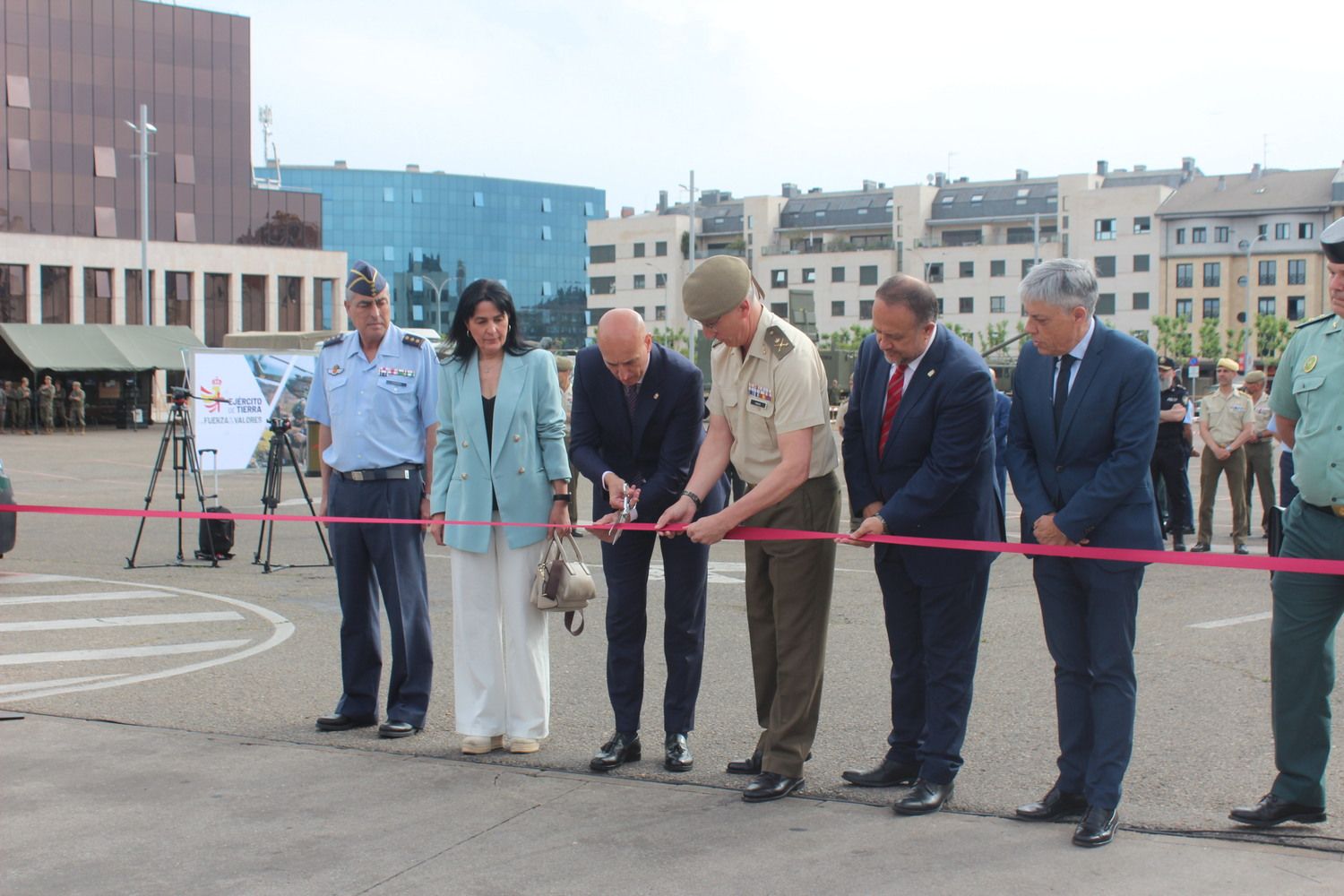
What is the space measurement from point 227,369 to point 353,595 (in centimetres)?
1222

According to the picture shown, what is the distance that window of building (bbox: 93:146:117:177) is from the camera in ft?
217

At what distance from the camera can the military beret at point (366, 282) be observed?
21.5 ft

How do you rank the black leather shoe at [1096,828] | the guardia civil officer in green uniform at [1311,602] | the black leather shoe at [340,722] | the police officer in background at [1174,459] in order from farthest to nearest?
the police officer in background at [1174,459] < the black leather shoe at [340,722] < the guardia civil officer in green uniform at [1311,602] < the black leather shoe at [1096,828]

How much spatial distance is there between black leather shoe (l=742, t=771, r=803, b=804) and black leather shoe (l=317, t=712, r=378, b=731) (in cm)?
204

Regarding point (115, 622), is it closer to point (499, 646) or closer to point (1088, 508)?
point (499, 646)

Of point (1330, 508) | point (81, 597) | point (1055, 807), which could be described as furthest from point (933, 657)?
point (81, 597)

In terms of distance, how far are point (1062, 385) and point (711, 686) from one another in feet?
9.63

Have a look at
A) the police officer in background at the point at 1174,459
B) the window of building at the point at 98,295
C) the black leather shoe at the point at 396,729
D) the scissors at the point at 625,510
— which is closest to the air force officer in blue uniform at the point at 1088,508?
the scissors at the point at 625,510

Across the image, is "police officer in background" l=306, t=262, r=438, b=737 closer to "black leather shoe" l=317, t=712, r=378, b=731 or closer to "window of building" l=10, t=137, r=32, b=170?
"black leather shoe" l=317, t=712, r=378, b=731

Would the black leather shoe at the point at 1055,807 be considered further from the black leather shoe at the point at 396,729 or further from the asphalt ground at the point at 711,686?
the black leather shoe at the point at 396,729

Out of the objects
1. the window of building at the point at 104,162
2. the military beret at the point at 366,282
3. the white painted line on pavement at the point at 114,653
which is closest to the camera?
the military beret at the point at 366,282

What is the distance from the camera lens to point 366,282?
6.59m

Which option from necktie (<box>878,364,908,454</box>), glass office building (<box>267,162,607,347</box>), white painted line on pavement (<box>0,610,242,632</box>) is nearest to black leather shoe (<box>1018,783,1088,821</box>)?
necktie (<box>878,364,908,454</box>)

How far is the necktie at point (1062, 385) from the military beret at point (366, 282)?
3.11m
